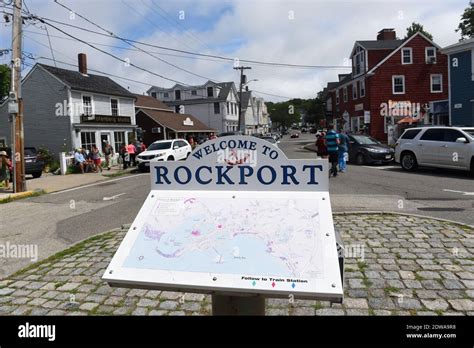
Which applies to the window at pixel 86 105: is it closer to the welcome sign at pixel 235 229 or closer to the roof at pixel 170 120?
the roof at pixel 170 120

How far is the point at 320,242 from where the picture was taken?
87.3 inches

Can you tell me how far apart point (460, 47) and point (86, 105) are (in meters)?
25.0

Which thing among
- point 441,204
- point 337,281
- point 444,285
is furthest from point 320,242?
point 441,204

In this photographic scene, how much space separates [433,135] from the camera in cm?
1420

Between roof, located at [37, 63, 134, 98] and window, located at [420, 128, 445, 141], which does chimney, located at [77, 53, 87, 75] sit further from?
window, located at [420, 128, 445, 141]

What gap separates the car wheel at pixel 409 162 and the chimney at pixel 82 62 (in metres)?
26.5

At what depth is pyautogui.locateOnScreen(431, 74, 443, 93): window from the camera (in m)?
35.4

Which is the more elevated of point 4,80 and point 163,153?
point 4,80

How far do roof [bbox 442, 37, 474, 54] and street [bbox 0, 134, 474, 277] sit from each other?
13.2m

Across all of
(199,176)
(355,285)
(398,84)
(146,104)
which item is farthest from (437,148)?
(146,104)

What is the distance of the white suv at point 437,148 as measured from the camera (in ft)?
42.7

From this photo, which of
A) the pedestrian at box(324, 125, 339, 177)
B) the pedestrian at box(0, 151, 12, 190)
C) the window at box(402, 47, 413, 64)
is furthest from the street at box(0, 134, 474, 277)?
the window at box(402, 47, 413, 64)

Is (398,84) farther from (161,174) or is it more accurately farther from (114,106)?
(161,174)

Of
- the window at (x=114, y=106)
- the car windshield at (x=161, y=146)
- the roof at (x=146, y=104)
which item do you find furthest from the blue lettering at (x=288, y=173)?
the roof at (x=146, y=104)
